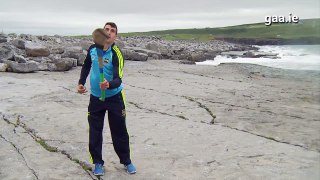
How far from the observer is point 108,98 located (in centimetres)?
557

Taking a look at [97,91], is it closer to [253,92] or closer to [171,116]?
[171,116]

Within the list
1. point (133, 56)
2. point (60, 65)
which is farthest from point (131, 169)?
point (133, 56)

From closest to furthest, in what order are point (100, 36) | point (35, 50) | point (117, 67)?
point (100, 36), point (117, 67), point (35, 50)

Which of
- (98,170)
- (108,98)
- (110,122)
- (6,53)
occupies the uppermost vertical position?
(6,53)

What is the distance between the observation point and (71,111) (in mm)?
9812

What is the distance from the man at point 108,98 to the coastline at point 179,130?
1.14 ft

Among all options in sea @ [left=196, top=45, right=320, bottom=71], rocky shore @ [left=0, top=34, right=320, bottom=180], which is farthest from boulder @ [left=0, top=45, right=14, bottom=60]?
sea @ [left=196, top=45, right=320, bottom=71]

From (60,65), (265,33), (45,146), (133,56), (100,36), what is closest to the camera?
(100,36)

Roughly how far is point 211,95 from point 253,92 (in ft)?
6.78

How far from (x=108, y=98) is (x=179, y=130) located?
126 inches

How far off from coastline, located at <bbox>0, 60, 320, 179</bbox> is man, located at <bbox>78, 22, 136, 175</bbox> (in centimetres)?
35

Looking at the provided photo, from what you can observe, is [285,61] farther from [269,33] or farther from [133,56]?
[269,33]

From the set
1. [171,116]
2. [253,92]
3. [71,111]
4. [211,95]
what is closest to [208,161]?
[171,116]

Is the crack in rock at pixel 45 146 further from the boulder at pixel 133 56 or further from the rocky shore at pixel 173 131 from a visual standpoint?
the boulder at pixel 133 56
